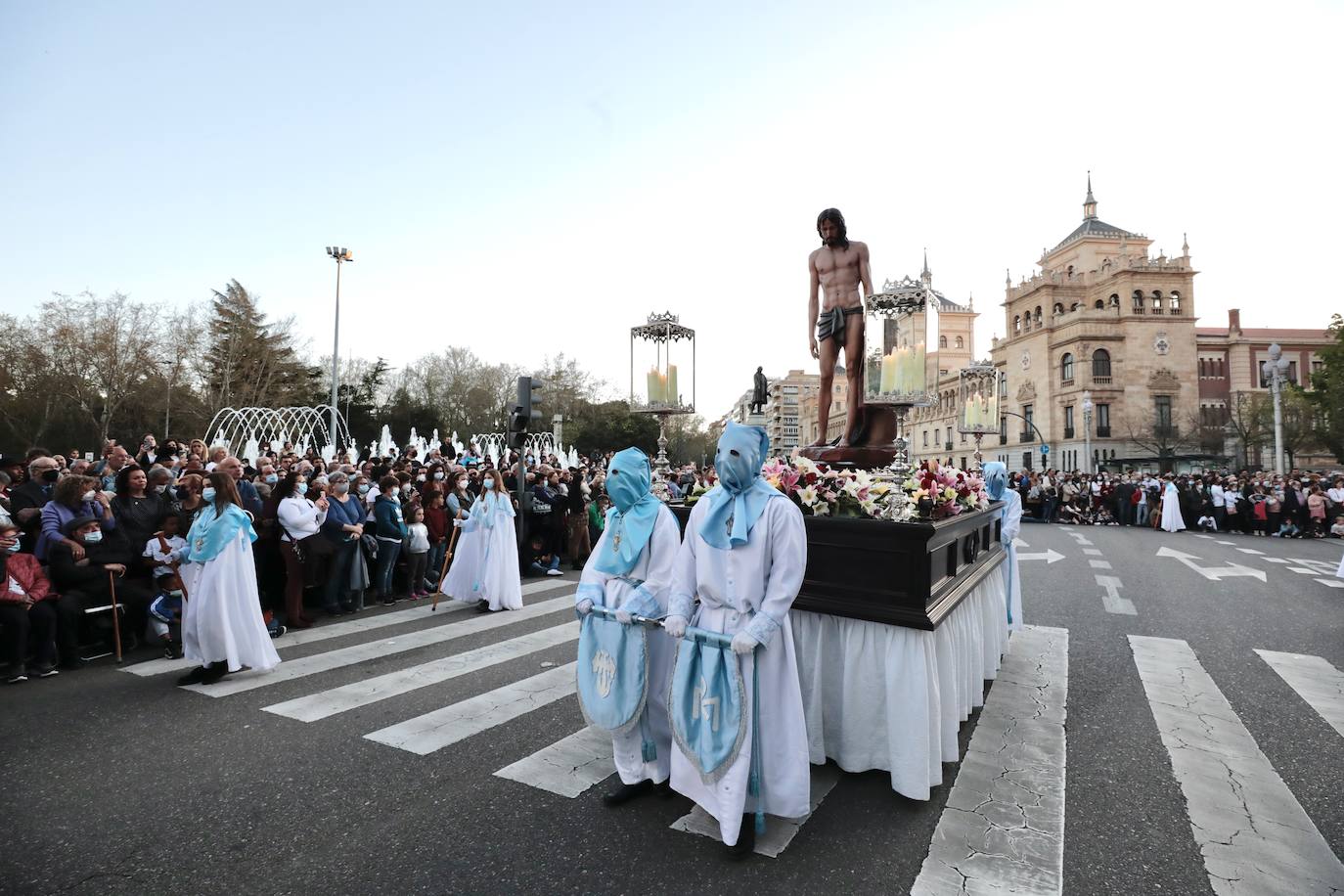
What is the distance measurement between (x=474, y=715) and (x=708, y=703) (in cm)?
239

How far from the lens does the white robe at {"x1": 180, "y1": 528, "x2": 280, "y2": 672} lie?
A: 5449mm

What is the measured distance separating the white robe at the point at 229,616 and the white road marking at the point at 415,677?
0.87m

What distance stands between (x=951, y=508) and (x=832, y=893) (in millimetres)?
2647

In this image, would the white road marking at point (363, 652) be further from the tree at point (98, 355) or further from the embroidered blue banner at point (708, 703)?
the tree at point (98, 355)

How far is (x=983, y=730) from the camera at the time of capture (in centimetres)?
453

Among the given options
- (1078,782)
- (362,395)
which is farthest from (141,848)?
(362,395)

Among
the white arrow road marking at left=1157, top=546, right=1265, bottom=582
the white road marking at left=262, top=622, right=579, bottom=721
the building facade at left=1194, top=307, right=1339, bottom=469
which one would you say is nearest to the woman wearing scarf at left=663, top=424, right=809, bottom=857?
the white road marking at left=262, top=622, right=579, bottom=721

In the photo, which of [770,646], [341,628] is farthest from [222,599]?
[770,646]

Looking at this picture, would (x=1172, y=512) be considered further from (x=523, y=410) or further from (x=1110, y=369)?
(x=1110, y=369)

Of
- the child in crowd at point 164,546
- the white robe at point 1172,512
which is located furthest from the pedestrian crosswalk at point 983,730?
the white robe at point 1172,512

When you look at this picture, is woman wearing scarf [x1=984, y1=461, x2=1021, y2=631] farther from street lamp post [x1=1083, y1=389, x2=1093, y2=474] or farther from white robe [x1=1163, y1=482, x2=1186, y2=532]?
street lamp post [x1=1083, y1=389, x2=1093, y2=474]

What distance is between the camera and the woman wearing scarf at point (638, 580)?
3.60 m

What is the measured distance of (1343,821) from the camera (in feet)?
11.0

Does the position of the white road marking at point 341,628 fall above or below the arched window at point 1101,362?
below
